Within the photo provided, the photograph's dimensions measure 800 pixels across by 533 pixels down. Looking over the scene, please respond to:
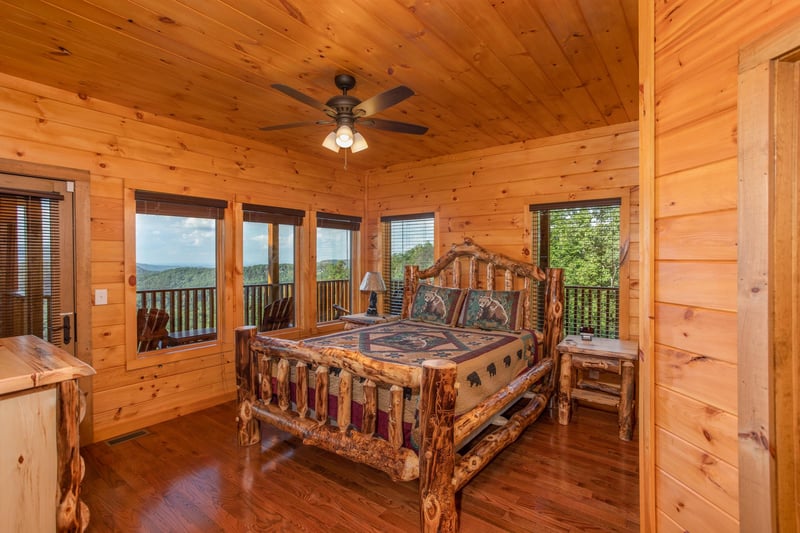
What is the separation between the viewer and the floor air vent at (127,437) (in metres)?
3.02

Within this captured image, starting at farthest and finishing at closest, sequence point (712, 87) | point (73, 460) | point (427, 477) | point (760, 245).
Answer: point (427, 477) → point (73, 460) → point (712, 87) → point (760, 245)

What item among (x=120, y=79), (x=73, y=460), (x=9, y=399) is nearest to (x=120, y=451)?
(x=73, y=460)

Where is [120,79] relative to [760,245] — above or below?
above

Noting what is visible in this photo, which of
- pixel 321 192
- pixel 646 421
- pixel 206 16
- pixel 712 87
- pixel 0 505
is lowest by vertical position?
pixel 0 505

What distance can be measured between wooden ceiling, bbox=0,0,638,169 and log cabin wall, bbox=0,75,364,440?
0.19m

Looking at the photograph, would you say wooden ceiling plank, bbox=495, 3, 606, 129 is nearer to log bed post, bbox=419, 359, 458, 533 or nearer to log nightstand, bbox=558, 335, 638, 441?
log bed post, bbox=419, 359, 458, 533

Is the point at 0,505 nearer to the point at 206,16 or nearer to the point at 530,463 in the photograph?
the point at 206,16

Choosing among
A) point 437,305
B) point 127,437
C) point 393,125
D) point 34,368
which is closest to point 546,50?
point 393,125

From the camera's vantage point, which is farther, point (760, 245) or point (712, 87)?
point (712, 87)

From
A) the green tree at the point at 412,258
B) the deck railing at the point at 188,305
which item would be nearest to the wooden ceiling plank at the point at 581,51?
the green tree at the point at 412,258

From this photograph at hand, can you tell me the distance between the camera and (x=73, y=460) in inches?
60.6

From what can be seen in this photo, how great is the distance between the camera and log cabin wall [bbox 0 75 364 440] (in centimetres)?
280

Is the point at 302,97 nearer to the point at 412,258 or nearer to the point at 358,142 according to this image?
the point at 358,142

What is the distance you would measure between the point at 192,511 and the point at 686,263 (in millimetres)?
2683
